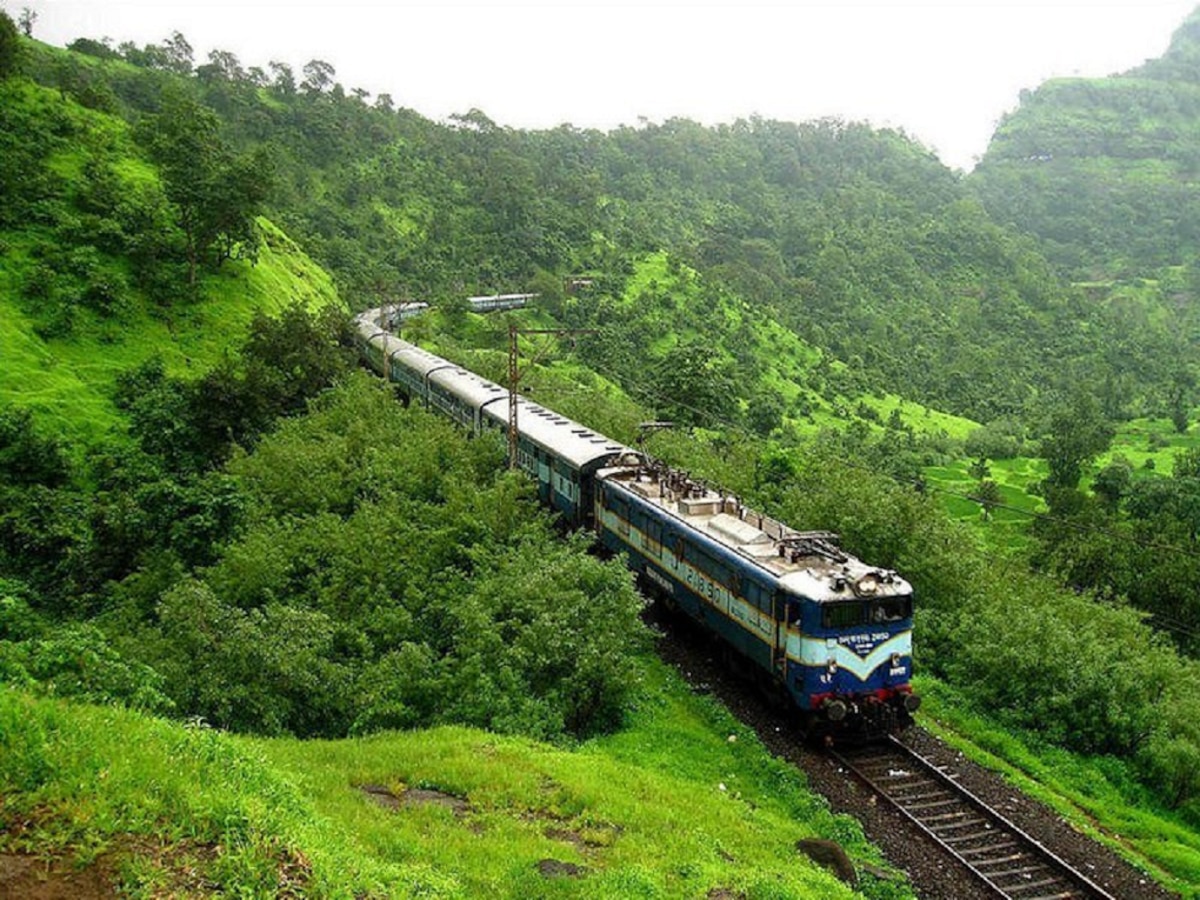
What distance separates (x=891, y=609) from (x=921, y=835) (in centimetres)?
354

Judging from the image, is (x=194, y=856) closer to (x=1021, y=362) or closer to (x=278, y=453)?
(x=278, y=453)

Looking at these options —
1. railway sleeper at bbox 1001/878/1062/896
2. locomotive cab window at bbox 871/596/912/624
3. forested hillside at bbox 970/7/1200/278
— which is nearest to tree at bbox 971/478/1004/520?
locomotive cab window at bbox 871/596/912/624

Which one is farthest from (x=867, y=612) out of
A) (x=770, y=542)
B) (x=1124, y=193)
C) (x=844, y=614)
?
(x=1124, y=193)

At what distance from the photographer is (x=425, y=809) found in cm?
1080

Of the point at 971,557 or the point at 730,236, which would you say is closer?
the point at 971,557

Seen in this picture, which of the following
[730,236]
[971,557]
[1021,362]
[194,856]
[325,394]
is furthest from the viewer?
[730,236]

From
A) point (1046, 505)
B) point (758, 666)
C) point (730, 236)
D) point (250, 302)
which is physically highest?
point (730, 236)

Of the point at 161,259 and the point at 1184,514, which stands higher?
the point at 161,259

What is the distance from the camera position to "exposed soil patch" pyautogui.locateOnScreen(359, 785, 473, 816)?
1103 cm

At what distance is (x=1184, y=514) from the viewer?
41.3m

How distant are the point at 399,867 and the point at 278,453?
18.7m

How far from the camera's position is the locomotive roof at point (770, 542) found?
48.3 ft

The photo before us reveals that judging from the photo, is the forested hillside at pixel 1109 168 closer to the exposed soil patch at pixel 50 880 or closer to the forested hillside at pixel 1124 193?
the forested hillside at pixel 1124 193

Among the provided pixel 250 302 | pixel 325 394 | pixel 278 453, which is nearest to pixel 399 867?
pixel 278 453
